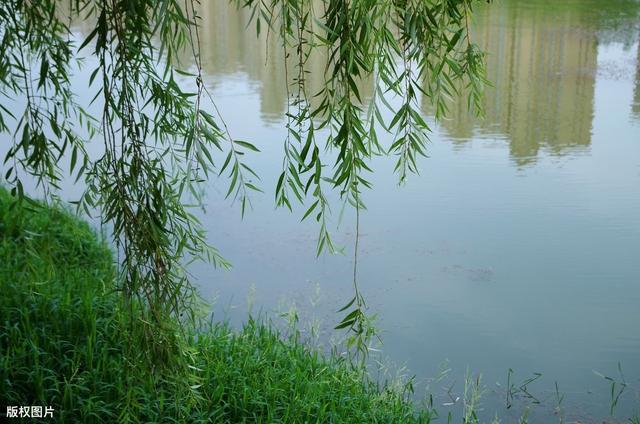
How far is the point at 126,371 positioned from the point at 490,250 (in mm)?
2692

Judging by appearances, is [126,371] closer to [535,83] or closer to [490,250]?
[490,250]

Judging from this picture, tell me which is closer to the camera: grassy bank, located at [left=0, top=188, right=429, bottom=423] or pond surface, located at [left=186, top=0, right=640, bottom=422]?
grassy bank, located at [left=0, top=188, right=429, bottom=423]

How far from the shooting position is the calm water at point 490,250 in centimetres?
326

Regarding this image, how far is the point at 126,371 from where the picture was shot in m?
1.94

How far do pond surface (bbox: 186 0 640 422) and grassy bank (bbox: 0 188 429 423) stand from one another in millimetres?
601

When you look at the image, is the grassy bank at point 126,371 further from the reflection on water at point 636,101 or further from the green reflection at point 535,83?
the reflection on water at point 636,101

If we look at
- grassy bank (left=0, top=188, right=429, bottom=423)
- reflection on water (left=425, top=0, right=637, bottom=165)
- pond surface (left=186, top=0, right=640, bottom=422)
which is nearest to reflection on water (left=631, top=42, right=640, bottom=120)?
pond surface (left=186, top=0, right=640, bottom=422)

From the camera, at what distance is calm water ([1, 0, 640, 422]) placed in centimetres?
326

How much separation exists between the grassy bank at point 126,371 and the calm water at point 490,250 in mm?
506

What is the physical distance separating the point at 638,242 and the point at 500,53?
187 inches

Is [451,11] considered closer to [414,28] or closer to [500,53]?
[414,28]

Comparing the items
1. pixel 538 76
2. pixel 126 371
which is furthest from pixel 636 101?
pixel 126 371

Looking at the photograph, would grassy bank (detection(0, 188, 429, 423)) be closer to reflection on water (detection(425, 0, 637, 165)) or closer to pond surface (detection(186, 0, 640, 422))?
pond surface (detection(186, 0, 640, 422))

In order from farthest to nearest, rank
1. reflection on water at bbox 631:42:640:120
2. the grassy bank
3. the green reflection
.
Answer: reflection on water at bbox 631:42:640:120
the green reflection
the grassy bank
